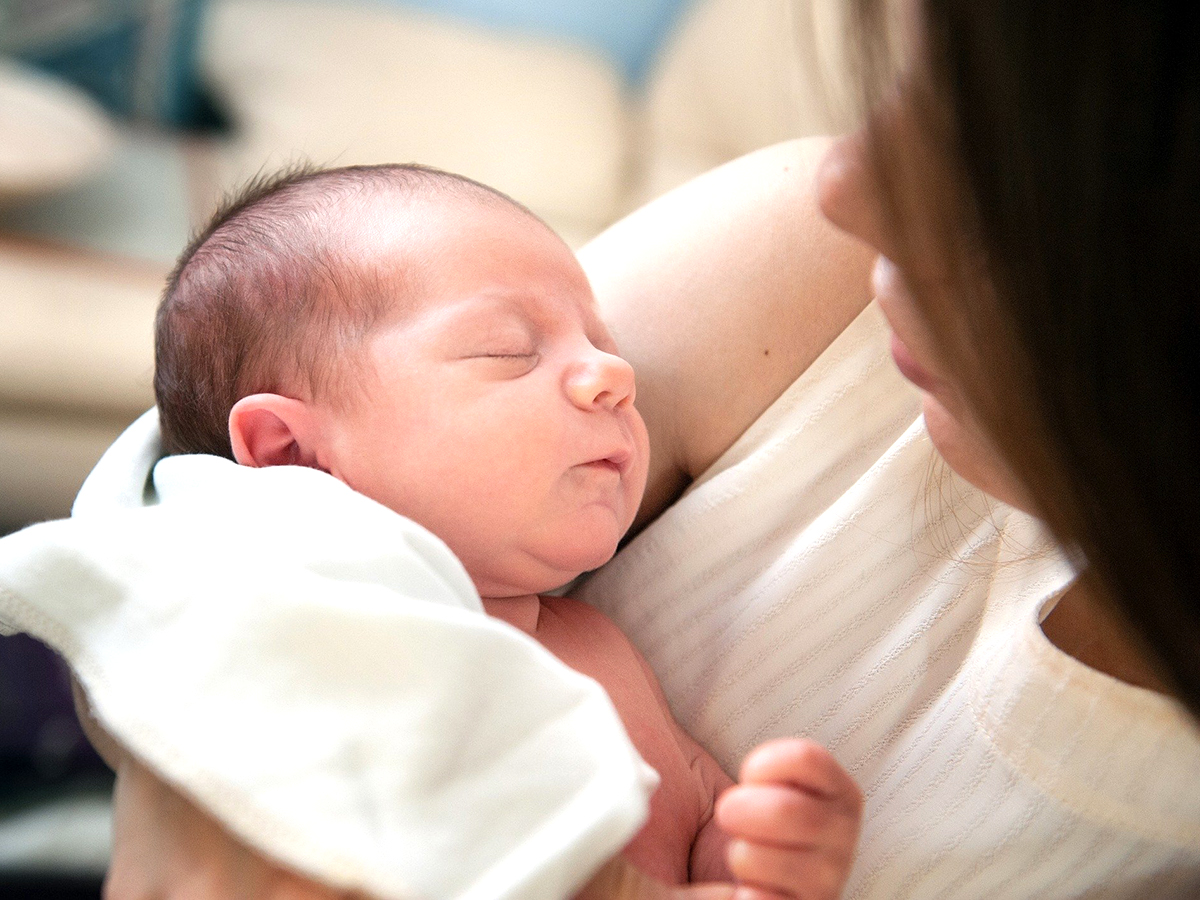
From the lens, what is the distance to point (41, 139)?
1.81m

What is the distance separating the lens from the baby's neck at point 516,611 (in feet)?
2.47

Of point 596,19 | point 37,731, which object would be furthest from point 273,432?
point 596,19

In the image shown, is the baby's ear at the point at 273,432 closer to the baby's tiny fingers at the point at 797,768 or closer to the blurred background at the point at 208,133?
the baby's tiny fingers at the point at 797,768

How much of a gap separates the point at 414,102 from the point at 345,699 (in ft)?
6.79

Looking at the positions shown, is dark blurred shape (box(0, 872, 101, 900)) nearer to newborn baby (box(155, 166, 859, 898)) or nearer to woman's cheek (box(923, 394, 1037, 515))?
newborn baby (box(155, 166, 859, 898))

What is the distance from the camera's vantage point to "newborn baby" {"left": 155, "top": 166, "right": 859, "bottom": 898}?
700 mm

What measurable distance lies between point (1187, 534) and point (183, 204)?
2011mm

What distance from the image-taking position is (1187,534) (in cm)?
49

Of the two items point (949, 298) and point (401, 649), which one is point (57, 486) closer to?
point (401, 649)

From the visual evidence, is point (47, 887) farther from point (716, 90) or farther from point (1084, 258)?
point (716, 90)

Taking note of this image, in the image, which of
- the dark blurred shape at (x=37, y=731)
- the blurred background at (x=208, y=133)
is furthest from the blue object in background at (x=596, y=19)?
the dark blurred shape at (x=37, y=731)

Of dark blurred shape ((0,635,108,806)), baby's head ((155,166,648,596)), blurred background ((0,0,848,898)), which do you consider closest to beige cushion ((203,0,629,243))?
blurred background ((0,0,848,898))

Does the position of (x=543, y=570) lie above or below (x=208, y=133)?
above

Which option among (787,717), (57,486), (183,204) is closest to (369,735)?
(787,717)
